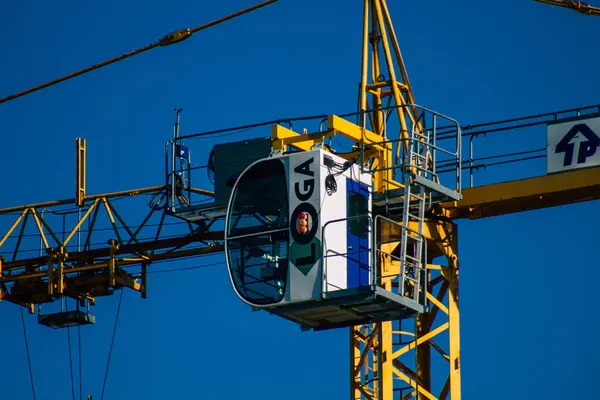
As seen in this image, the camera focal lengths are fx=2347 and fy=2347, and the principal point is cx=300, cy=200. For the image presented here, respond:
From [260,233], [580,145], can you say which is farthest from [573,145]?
[260,233]

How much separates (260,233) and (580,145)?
8113 mm

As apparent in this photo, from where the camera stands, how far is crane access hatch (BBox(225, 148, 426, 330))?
156 ft

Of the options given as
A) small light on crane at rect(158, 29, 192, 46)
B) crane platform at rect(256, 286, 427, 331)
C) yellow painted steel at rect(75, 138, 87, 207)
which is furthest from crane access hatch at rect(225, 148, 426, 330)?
yellow painted steel at rect(75, 138, 87, 207)

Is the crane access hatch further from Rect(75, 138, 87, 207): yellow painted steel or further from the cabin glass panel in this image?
Rect(75, 138, 87, 207): yellow painted steel

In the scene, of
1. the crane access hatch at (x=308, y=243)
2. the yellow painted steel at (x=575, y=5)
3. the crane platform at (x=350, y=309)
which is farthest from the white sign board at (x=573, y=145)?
the crane platform at (x=350, y=309)

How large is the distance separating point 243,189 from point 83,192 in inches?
501

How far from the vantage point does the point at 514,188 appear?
51.9 m

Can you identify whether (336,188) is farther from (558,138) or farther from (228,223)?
(558,138)

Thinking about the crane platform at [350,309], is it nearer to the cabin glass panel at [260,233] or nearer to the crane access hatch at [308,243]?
the crane access hatch at [308,243]

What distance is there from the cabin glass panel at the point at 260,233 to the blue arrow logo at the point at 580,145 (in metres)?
7.32

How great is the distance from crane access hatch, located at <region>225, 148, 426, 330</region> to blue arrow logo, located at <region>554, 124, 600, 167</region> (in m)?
5.48

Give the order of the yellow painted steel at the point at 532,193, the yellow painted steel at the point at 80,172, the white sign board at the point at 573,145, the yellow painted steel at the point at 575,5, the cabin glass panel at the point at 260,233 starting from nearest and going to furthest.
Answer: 1. the cabin glass panel at the point at 260,233
2. the yellow painted steel at the point at 532,193
3. the white sign board at the point at 573,145
4. the yellow painted steel at the point at 575,5
5. the yellow painted steel at the point at 80,172

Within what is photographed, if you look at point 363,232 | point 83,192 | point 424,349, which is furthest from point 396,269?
point 83,192

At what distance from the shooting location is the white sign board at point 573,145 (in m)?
51.9
